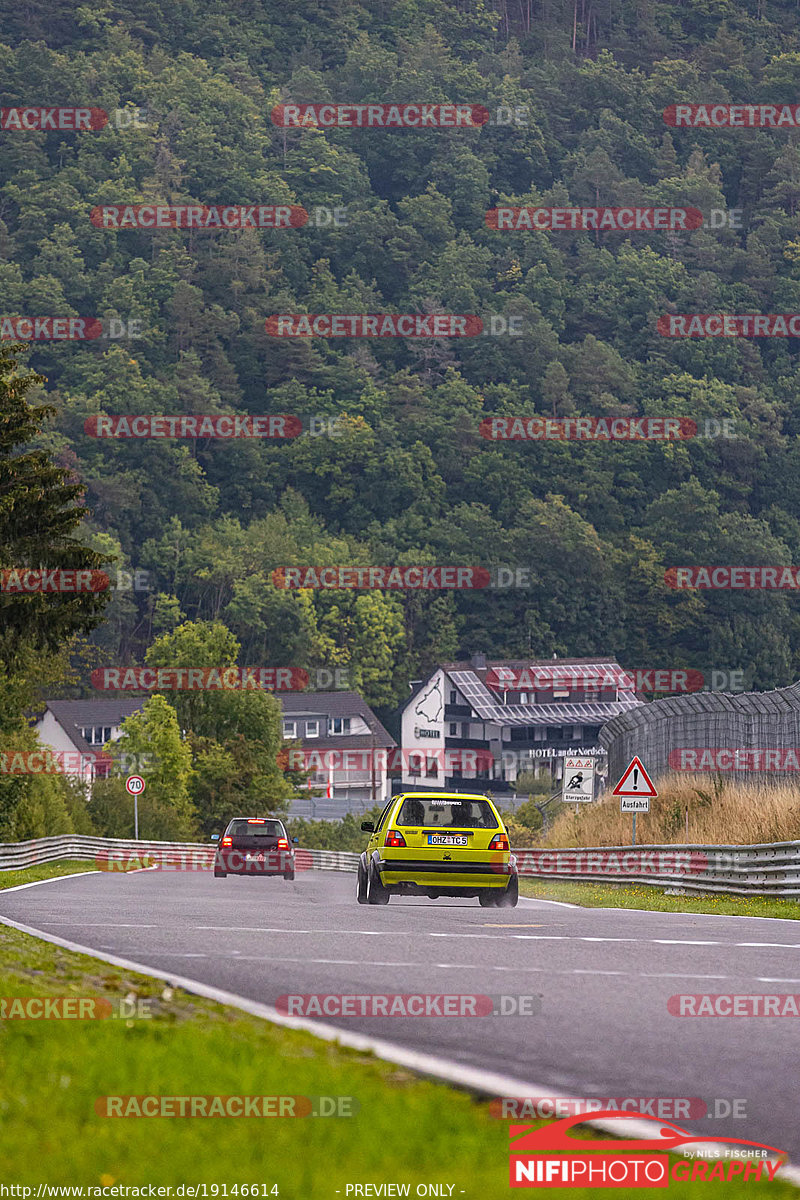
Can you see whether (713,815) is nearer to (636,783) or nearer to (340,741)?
(636,783)

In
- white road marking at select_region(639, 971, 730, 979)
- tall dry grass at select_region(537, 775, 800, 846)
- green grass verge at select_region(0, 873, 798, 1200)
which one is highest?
tall dry grass at select_region(537, 775, 800, 846)

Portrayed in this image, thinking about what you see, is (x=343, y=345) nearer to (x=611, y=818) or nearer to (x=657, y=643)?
(x=657, y=643)

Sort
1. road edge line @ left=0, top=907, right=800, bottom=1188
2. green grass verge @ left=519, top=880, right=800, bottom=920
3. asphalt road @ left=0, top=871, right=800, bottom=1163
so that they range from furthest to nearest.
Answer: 1. green grass verge @ left=519, top=880, right=800, bottom=920
2. asphalt road @ left=0, top=871, right=800, bottom=1163
3. road edge line @ left=0, top=907, right=800, bottom=1188

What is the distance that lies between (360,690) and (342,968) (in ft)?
442

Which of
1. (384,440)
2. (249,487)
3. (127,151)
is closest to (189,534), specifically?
(249,487)

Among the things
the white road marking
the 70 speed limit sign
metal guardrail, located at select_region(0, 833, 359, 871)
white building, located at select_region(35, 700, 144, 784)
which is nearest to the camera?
the white road marking

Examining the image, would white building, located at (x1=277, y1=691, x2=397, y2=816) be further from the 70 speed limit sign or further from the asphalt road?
the asphalt road

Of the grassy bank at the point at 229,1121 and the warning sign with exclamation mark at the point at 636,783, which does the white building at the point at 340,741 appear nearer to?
the warning sign with exclamation mark at the point at 636,783

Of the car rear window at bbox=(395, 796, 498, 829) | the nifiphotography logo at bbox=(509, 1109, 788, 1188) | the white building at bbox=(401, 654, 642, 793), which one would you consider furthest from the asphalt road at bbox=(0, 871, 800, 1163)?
the white building at bbox=(401, 654, 642, 793)

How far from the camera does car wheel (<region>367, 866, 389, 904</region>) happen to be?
19567 mm

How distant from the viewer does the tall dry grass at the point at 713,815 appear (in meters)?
23.9

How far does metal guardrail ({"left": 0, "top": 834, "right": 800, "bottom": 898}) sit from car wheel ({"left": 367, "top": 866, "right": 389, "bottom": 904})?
4607 millimetres

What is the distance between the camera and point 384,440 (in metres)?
166

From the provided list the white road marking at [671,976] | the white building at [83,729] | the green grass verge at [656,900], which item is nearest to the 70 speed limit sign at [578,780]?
the green grass verge at [656,900]
